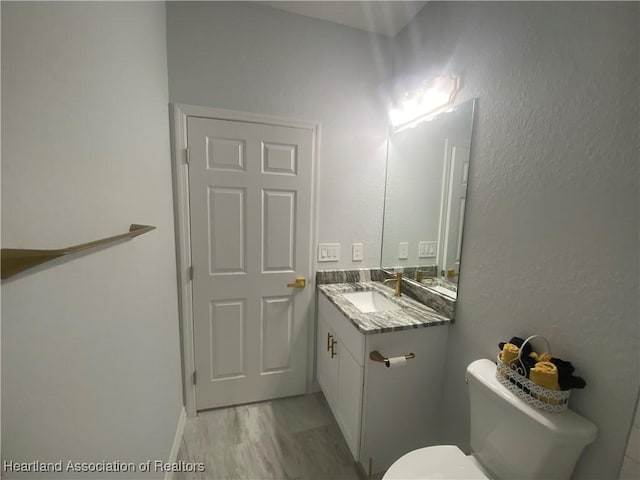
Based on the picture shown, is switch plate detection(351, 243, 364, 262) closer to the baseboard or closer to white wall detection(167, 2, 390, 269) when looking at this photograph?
white wall detection(167, 2, 390, 269)

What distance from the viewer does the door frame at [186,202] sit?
1.50 m

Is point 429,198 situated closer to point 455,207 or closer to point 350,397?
point 455,207

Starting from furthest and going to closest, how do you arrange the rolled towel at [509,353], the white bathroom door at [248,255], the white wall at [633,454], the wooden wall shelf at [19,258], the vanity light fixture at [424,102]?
the white bathroom door at [248,255], the vanity light fixture at [424,102], the rolled towel at [509,353], the white wall at [633,454], the wooden wall shelf at [19,258]

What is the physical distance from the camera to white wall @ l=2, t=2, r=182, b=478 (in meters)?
0.49

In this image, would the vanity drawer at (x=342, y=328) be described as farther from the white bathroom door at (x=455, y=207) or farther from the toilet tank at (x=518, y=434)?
the white bathroom door at (x=455, y=207)

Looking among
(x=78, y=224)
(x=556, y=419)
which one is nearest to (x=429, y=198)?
(x=556, y=419)

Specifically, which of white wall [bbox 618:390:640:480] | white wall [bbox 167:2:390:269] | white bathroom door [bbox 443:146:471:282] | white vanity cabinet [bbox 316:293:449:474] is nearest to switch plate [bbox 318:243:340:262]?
white wall [bbox 167:2:390:269]

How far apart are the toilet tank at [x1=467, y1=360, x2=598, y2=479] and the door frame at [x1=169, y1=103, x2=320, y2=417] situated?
1.15 m

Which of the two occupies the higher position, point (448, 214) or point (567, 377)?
point (448, 214)

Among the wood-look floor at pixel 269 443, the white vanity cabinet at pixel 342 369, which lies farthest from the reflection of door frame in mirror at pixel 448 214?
the wood-look floor at pixel 269 443

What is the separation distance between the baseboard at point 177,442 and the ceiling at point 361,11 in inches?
102

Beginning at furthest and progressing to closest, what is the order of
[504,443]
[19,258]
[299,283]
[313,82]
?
[299,283]
[313,82]
[504,443]
[19,258]

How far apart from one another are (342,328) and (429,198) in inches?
37.1

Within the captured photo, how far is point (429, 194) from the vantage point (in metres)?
1.60
